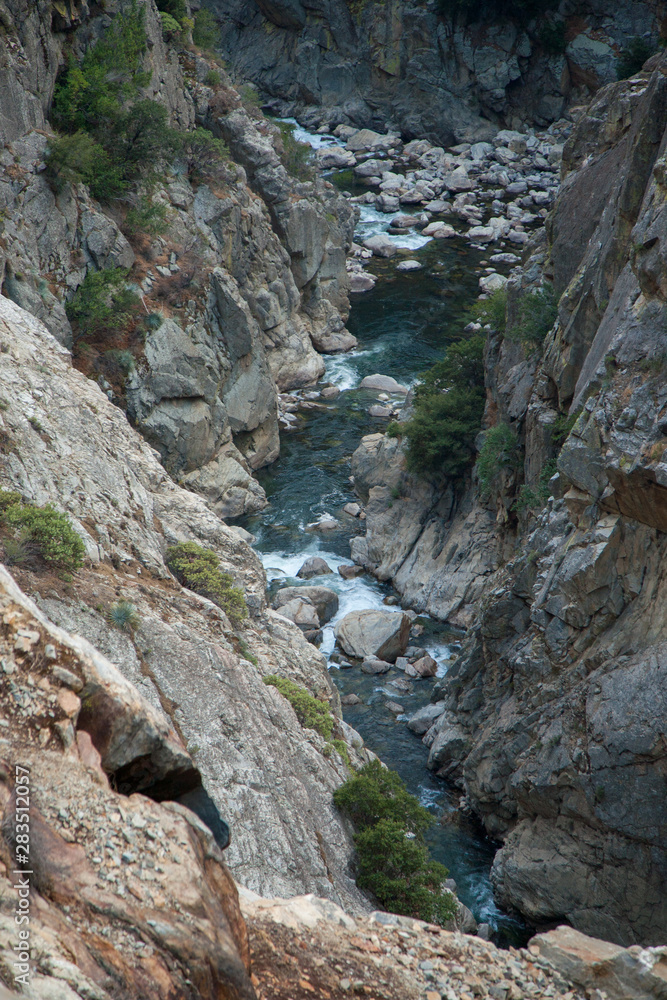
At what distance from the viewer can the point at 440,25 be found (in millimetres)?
68438

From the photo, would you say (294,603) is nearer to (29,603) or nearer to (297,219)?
(29,603)

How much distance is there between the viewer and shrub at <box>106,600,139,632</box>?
39.3 feet

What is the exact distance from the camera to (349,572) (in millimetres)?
29031

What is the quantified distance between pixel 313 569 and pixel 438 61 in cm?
6053

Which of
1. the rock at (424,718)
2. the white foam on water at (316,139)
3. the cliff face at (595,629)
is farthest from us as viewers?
the white foam on water at (316,139)

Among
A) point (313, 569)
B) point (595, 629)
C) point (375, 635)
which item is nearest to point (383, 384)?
point (313, 569)

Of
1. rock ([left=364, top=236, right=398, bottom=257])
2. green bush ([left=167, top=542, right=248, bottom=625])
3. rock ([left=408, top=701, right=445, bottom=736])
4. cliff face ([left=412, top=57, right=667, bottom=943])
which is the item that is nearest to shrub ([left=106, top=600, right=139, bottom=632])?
green bush ([left=167, top=542, right=248, bottom=625])

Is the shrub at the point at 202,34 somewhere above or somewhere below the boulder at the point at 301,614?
above

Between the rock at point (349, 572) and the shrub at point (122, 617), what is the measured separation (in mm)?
17082

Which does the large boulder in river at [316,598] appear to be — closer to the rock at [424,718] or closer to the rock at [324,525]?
the rock at [324,525]

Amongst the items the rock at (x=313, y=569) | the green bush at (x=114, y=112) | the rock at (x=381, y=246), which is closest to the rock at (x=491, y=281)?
the rock at (x=381, y=246)

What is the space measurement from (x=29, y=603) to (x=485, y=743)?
541 inches

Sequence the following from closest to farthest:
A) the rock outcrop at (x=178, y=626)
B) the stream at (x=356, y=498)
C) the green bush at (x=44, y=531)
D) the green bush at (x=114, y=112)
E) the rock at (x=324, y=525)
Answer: the rock outcrop at (x=178, y=626) → the green bush at (x=44, y=531) → the stream at (x=356, y=498) → the green bush at (x=114, y=112) → the rock at (x=324, y=525)

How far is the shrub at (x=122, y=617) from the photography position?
39.3 ft
